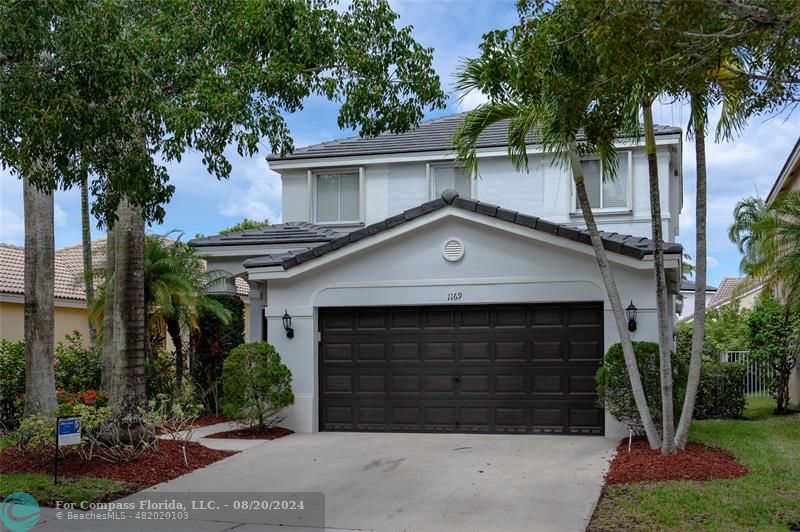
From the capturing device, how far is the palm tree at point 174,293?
55.2ft

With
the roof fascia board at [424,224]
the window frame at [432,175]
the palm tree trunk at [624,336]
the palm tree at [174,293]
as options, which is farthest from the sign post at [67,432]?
the window frame at [432,175]

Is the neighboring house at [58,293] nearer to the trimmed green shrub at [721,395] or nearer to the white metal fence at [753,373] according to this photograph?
the trimmed green shrub at [721,395]

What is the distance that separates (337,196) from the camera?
2059cm

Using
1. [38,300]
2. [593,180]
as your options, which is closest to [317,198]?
[593,180]

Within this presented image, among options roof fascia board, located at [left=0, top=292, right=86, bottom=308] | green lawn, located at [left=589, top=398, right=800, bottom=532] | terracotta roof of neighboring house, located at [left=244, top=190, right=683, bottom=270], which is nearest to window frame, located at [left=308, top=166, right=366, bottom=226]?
terracotta roof of neighboring house, located at [left=244, top=190, right=683, bottom=270]

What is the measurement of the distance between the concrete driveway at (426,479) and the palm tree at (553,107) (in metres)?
1.88

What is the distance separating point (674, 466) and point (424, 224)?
20.9 feet

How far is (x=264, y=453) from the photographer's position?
12750 millimetres

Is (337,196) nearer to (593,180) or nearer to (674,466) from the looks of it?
(593,180)

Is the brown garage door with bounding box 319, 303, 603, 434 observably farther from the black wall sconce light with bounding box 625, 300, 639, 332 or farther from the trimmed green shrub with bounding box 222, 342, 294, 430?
the trimmed green shrub with bounding box 222, 342, 294, 430

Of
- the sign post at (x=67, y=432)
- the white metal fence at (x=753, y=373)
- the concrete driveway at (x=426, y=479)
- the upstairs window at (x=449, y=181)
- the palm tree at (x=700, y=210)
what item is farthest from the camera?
the upstairs window at (x=449, y=181)

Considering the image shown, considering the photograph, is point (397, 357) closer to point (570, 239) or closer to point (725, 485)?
point (570, 239)

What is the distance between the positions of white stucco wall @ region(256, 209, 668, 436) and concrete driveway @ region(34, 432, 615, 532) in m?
1.79

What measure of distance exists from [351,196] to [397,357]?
6.65 meters
